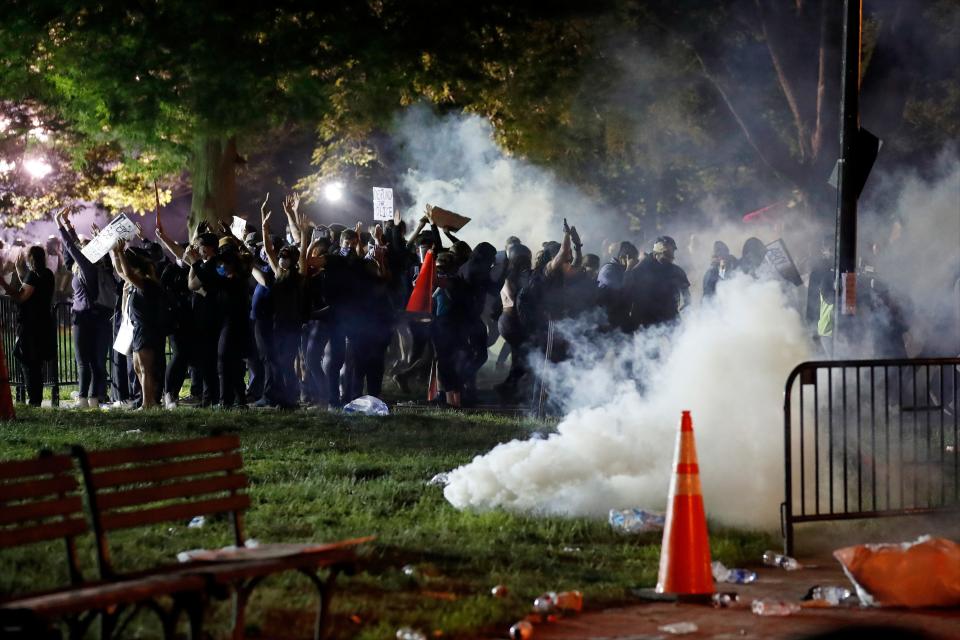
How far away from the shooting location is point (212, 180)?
25.0 m

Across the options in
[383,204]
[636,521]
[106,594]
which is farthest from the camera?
[383,204]

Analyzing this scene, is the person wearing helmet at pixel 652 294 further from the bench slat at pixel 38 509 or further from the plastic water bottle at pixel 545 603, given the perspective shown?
the bench slat at pixel 38 509

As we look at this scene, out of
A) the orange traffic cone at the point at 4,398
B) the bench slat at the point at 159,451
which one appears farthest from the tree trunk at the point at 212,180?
the bench slat at the point at 159,451

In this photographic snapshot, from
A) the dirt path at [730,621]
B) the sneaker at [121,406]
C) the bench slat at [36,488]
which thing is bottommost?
the dirt path at [730,621]

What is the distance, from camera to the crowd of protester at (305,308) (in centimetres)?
1565

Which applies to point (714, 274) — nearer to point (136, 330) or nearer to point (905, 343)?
point (905, 343)

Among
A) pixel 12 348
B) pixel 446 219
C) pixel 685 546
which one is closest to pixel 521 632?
pixel 685 546

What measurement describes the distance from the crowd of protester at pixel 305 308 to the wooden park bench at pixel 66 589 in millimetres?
9686

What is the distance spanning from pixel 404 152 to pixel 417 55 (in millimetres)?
17436

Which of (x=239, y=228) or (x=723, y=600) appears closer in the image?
(x=723, y=600)

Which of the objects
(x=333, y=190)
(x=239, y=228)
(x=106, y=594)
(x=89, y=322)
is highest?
(x=333, y=190)

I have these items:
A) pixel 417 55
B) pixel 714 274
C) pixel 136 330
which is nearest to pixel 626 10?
pixel 417 55

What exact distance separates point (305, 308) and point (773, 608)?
9724 millimetres

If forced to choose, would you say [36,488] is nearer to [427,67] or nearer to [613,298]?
[613,298]
